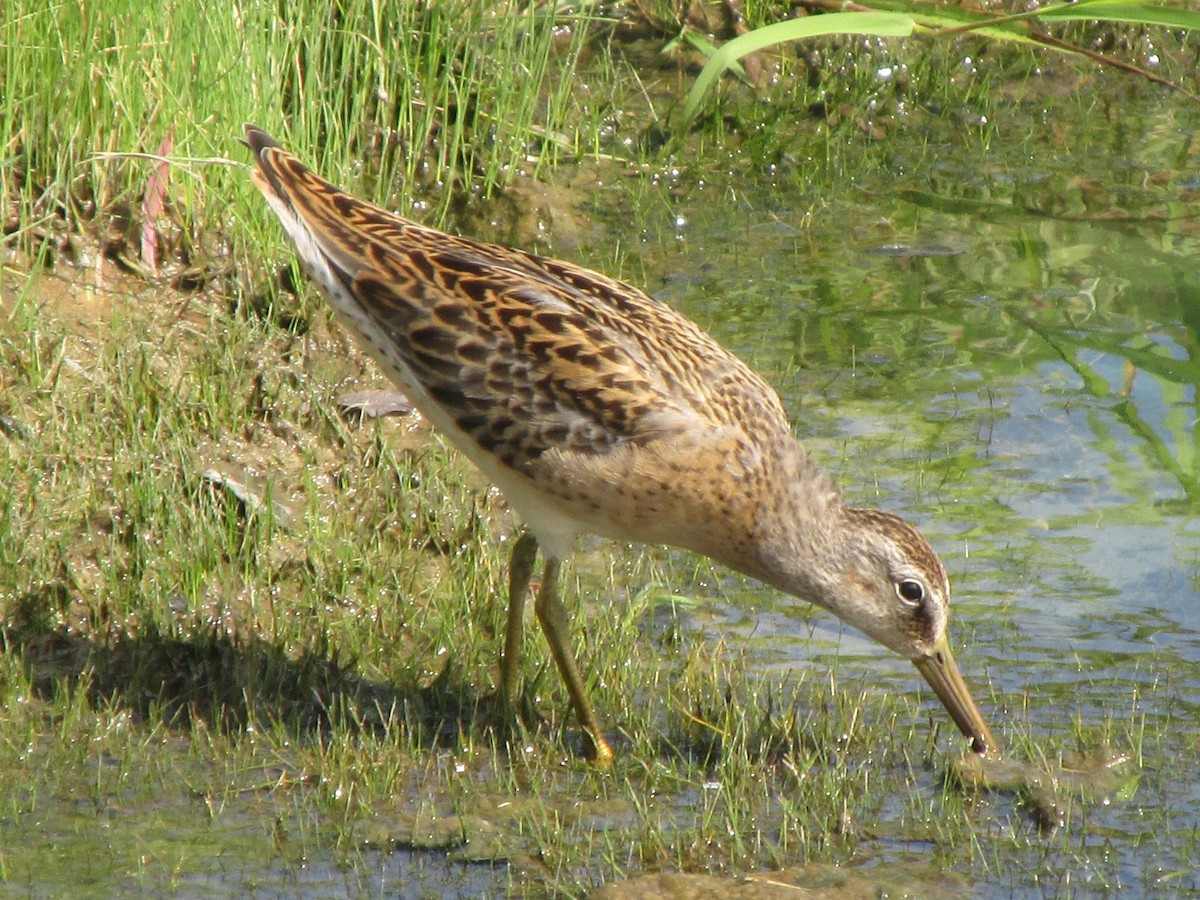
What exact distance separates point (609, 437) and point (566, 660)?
2.31 feet

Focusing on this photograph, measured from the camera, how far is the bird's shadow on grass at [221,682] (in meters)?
5.26

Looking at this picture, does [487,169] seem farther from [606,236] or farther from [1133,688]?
[1133,688]

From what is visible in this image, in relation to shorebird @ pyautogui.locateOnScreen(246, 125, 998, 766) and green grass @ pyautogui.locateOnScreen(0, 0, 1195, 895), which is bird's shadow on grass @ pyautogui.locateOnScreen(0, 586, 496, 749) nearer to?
green grass @ pyautogui.locateOnScreen(0, 0, 1195, 895)

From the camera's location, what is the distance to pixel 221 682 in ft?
17.7

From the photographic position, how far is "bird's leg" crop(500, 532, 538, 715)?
214 inches

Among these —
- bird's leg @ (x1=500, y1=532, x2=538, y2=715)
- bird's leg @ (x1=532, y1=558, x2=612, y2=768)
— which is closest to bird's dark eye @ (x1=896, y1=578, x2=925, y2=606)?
bird's leg @ (x1=532, y1=558, x2=612, y2=768)

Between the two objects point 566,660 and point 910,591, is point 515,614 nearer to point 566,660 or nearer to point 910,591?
point 566,660

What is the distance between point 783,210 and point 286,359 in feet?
9.94

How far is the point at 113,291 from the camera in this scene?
6746 mm

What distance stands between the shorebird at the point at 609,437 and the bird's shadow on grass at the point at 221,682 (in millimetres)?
246

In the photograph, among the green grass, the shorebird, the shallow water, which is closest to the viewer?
the green grass

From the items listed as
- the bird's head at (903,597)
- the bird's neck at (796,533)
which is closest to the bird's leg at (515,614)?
the bird's neck at (796,533)

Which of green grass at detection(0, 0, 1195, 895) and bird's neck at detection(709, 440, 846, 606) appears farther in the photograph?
bird's neck at detection(709, 440, 846, 606)

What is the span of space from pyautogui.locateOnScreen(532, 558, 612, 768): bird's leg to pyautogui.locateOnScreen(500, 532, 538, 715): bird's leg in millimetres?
76
